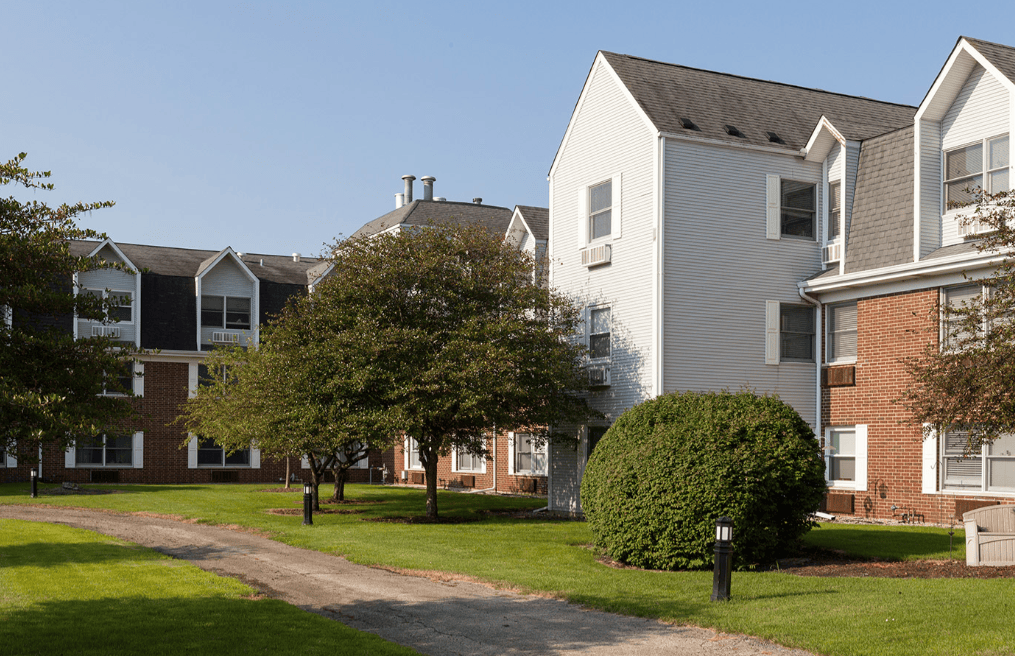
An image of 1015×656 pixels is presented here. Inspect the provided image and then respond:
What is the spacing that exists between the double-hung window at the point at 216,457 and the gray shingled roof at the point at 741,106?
23603 millimetres

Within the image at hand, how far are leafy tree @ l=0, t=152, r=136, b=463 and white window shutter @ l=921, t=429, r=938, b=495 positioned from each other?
1682cm

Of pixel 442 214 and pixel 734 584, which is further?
pixel 442 214

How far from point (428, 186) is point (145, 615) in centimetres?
4436

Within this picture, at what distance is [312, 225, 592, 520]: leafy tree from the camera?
69.6 feet

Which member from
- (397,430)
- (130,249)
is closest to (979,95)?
(397,430)

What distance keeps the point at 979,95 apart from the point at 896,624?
49.6ft

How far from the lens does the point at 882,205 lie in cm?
2305

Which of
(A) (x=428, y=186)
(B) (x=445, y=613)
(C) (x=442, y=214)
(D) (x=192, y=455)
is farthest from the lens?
(A) (x=428, y=186)

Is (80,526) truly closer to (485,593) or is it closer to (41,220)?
(485,593)

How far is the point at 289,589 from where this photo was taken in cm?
1284

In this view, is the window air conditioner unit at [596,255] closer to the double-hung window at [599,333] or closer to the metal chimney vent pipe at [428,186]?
the double-hung window at [599,333]

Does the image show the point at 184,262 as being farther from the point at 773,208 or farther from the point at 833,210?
the point at 833,210

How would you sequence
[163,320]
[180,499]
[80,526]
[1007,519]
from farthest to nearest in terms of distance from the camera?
[163,320] → [180,499] → [80,526] → [1007,519]

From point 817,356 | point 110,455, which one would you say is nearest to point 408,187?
point 110,455
